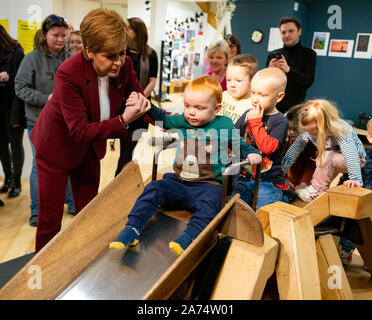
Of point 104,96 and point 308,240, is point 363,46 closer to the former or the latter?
point 308,240

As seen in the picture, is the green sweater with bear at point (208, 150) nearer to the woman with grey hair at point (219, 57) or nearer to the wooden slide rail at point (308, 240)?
the wooden slide rail at point (308, 240)

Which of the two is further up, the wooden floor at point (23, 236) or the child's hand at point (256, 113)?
the child's hand at point (256, 113)

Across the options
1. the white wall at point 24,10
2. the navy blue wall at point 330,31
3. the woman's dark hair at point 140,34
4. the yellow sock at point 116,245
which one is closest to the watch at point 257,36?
the navy blue wall at point 330,31

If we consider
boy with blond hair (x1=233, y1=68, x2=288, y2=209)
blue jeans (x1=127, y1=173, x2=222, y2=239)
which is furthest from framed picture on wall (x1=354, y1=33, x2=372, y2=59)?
blue jeans (x1=127, y1=173, x2=222, y2=239)

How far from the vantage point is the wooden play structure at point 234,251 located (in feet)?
4.87

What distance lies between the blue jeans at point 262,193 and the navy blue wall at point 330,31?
4908 millimetres

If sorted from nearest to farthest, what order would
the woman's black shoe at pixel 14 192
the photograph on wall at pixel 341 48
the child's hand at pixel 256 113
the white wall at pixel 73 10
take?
the child's hand at pixel 256 113 < the woman's black shoe at pixel 14 192 < the photograph on wall at pixel 341 48 < the white wall at pixel 73 10

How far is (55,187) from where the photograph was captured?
1998 mm

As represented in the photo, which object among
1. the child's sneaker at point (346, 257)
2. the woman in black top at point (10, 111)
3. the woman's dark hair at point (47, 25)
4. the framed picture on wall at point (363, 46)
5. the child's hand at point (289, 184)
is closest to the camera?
the child's hand at point (289, 184)

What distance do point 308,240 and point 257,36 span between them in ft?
18.2

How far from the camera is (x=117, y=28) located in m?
1.65
